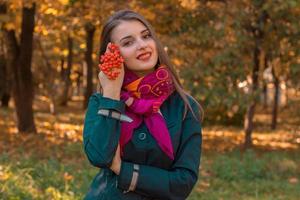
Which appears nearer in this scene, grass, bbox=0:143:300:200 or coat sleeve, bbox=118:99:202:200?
coat sleeve, bbox=118:99:202:200

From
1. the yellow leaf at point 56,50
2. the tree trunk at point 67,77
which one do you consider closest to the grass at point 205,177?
the tree trunk at point 67,77

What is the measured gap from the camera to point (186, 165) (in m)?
2.28

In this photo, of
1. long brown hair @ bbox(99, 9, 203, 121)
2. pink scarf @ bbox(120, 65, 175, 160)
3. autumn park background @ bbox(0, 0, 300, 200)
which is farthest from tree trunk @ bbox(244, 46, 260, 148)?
pink scarf @ bbox(120, 65, 175, 160)

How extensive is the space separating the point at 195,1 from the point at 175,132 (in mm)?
9445

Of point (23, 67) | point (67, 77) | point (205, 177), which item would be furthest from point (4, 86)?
point (205, 177)

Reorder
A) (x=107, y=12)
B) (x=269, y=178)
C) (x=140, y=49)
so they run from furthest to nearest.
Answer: (x=107, y=12) < (x=269, y=178) < (x=140, y=49)

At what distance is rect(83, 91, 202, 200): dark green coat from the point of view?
219 centimetres

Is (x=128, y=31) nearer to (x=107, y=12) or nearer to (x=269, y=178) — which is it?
(x=269, y=178)

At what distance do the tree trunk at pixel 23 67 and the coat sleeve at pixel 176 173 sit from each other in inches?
442

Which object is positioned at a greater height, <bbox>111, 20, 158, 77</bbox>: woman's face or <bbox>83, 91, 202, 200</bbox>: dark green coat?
<bbox>111, 20, 158, 77</bbox>: woman's face

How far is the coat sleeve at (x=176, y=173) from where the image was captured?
87.6 inches

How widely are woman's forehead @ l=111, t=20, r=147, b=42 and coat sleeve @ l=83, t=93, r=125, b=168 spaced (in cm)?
29

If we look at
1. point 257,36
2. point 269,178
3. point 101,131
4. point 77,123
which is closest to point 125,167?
point 101,131

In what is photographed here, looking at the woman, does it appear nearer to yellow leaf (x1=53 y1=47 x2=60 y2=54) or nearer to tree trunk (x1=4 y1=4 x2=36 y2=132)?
tree trunk (x1=4 y1=4 x2=36 y2=132)
